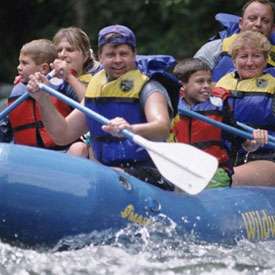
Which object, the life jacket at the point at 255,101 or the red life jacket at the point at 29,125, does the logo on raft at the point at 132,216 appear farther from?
the life jacket at the point at 255,101

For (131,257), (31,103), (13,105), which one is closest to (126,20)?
(31,103)

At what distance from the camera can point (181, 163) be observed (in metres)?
5.37

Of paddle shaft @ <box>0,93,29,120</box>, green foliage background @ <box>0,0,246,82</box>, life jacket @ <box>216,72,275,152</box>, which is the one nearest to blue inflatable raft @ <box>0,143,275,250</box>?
paddle shaft @ <box>0,93,29,120</box>

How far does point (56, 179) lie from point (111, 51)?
2.71ft

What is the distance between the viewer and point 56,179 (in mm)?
5188

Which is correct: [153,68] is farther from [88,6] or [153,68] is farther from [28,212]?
[88,6]

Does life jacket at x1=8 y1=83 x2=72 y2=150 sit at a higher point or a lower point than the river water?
higher

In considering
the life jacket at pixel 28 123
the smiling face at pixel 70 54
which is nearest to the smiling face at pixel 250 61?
the smiling face at pixel 70 54

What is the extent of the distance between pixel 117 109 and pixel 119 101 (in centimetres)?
4

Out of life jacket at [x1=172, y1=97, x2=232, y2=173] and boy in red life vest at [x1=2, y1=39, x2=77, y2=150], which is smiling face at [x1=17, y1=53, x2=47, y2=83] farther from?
life jacket at [x1=172, y1=97, x2=232, y2=173]

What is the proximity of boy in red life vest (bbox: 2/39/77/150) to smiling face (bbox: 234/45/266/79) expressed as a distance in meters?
0.91

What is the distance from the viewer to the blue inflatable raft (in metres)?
5.15

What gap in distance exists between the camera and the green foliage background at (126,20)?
13.1m

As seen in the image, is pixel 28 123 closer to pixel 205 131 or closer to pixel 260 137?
pixel 205 131
